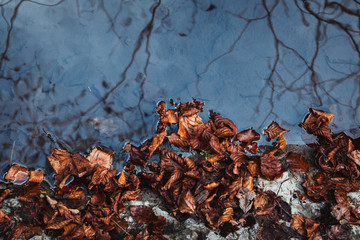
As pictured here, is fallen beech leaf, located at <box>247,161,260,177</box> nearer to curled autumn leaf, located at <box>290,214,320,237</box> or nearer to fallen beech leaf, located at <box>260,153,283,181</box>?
fallen beech leaf, located at <box>260,153,283,181</box>

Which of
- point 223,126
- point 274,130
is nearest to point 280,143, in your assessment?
point 274,130

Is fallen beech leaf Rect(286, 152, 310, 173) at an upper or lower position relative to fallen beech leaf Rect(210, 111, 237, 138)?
upper

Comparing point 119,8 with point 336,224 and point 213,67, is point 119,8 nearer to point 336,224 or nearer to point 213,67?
point 213,67

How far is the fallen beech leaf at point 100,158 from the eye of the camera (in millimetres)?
1937

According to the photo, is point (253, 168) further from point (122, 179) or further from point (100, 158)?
point (100, 158)

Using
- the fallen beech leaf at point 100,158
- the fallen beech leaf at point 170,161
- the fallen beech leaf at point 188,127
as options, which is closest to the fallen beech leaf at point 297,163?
the fallen beech leaf at point 188,127

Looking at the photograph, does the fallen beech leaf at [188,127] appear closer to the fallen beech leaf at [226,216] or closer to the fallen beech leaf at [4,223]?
the fallen beech leaf at [226,216]

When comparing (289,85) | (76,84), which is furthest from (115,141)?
(289,85)

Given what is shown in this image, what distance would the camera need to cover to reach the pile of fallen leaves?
5.64ft

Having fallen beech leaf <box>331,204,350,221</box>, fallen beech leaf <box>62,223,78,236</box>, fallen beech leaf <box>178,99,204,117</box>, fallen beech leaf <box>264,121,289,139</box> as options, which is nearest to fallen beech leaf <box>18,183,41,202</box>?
fallen beech leaf <box>62,223,78,236</box>

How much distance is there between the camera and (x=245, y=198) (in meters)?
1.77

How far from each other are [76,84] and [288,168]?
167 centimetres

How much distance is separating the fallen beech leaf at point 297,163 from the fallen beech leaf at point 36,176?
5.59ft

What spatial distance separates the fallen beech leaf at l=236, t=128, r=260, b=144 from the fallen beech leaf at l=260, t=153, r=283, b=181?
17 centimetres
